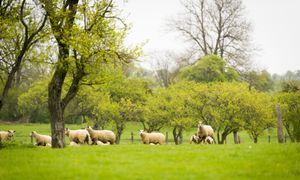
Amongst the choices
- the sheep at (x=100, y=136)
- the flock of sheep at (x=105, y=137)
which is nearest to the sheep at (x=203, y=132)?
the flock of sheep at (x=105, y=137)

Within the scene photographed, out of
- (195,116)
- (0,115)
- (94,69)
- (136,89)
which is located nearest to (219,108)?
(195,116)

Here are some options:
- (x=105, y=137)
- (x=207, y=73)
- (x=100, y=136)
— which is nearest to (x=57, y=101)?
(x=100, y=136)

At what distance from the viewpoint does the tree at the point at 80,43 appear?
2031 cm

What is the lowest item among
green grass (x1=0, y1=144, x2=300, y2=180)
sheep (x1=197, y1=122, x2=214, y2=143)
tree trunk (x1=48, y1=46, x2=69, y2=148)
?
green grass (x1=0, y1=144, x2=300, y2=180)

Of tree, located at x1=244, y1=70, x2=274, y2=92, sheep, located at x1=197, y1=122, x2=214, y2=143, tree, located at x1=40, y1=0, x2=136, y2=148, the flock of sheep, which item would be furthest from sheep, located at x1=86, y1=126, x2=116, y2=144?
tree, located at x1=244, y1=70, x2=274, y2=92

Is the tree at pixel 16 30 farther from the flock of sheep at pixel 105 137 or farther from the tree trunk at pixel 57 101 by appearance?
the flock of sheep at pixel 105 137

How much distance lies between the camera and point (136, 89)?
174 feet

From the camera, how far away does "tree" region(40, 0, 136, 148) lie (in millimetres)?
20312

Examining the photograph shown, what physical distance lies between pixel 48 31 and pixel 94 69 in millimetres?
3278

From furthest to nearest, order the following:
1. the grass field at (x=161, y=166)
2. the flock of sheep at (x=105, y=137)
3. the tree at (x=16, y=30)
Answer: the flock of sheep at (x=105, y=137) → the tree at (x=16, y=30) → the grass field at (x=161, y=166)

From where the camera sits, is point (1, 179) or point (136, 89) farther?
point (136, 89)

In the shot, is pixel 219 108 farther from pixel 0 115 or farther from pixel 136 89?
pixel 0 115

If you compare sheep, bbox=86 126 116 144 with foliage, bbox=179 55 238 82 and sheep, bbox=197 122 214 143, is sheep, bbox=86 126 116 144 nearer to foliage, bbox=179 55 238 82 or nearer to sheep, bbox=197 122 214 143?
sheep, bbox=197 122 214 143

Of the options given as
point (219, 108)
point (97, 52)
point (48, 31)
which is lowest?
point (219, 108)
